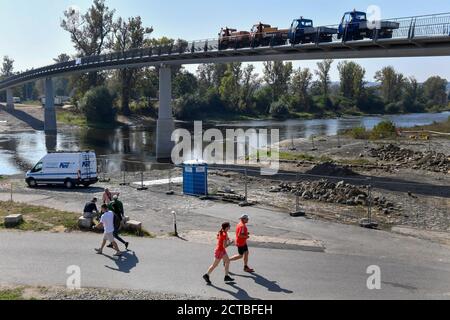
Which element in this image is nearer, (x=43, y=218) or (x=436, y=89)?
(x=43, y=218)

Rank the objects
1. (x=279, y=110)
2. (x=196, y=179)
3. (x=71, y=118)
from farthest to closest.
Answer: (x=279, y=110)
(x=71, y=118)
(x=196, y=179)

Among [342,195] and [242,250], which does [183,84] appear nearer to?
[342,195]

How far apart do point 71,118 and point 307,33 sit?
7351 cm

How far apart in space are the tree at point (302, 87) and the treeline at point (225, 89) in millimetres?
289

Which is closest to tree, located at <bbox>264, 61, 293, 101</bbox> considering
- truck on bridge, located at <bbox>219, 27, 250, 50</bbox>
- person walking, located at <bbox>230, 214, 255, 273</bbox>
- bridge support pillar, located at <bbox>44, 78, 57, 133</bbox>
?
bridge support pillar, located at <bbox>44, 78, 57, 133</bbox>

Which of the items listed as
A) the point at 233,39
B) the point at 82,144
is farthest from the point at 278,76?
the point at 233,39

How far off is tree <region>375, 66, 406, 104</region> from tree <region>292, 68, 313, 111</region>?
29860 mm

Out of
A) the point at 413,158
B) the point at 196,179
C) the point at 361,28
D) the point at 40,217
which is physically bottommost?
the point at 40,217

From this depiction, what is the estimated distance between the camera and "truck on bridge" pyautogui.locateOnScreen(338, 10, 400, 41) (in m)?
31.8

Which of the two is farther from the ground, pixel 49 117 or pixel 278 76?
pixel 278 76

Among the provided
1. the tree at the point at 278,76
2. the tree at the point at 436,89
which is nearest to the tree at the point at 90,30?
the tree at the point at 278,76

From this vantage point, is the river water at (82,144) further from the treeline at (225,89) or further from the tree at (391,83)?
the tree at (391,83)

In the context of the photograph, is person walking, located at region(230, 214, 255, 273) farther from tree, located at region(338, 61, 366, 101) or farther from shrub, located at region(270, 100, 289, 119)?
tree, located at region(338, 61, 366, 101)

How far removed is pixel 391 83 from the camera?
6294 inches
